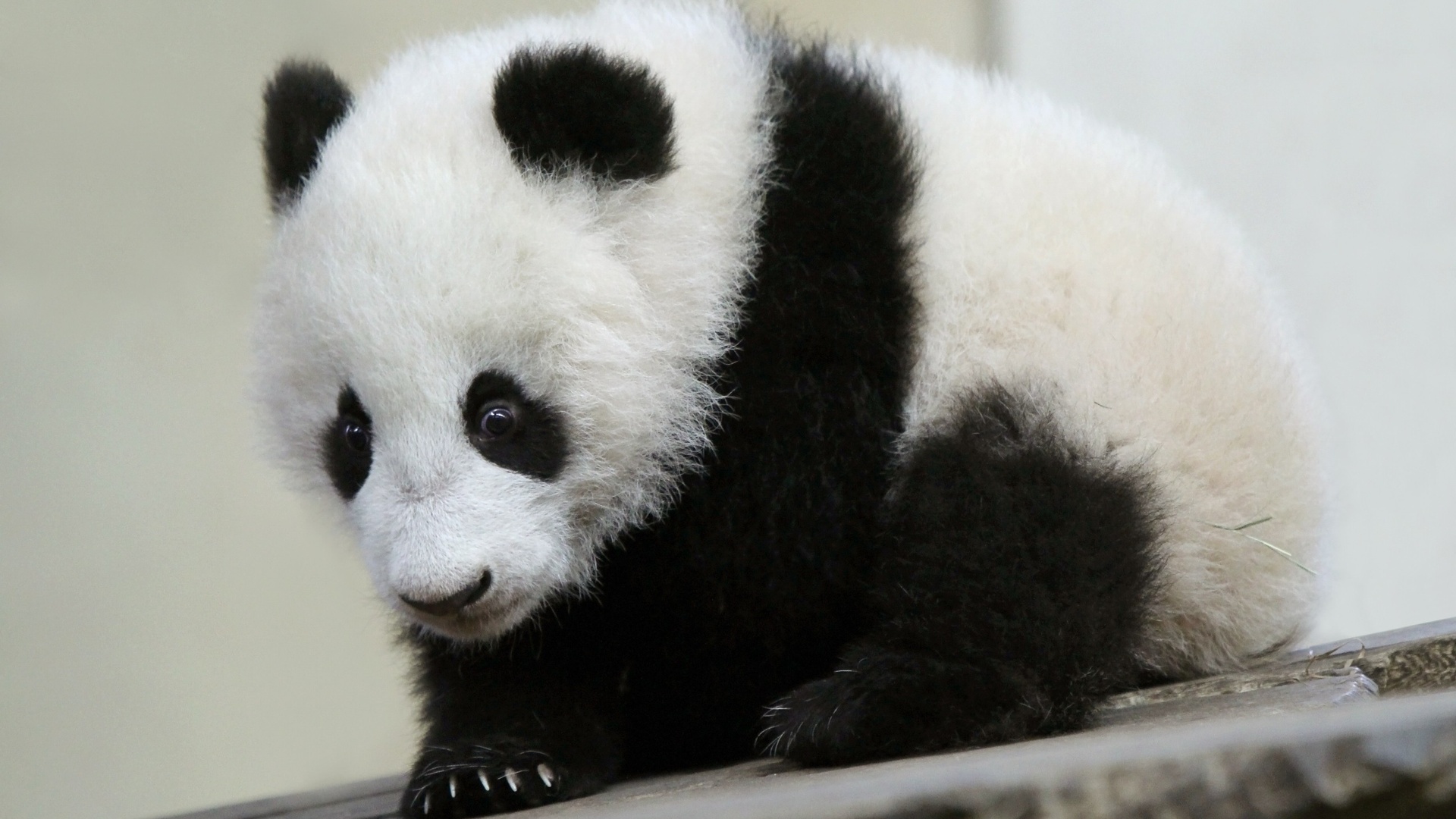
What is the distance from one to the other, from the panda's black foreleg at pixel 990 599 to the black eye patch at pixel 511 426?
1.88ft

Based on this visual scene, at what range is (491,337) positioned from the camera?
2.45m

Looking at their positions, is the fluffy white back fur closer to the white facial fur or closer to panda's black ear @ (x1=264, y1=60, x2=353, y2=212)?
the white facial fur

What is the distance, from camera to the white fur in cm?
243

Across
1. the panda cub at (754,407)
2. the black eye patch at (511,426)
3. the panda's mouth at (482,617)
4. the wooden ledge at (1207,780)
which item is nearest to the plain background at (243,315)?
the panda cub at (754,407)

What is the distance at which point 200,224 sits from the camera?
5.05m

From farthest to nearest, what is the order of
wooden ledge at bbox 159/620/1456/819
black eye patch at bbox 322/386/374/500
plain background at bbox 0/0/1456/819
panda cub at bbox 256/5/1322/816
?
plain background at bbox 0/0/1456/819, black eye patch at bbox 322/386/374/500, panda cub at bbox 256/5/1322/816, wooden ledge at bbox 159/620/1456/819

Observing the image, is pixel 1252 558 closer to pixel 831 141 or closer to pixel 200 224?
pixel 831 141

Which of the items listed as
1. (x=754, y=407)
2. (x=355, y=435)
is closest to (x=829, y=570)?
(x=754, y=407)

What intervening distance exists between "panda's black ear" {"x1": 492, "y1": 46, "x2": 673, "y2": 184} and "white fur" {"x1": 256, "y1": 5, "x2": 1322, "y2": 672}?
0.05m

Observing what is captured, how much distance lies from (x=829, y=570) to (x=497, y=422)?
0.62 m

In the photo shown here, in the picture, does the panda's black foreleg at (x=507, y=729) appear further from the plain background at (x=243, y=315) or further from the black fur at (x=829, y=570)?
the plain background at (x=243, y=315)

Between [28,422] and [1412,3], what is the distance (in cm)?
495

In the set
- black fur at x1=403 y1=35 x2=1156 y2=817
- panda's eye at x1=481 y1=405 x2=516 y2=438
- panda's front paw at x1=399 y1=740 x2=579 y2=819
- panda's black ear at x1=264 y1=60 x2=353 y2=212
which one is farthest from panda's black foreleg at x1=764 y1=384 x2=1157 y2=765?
panda's black ear at x1=264 y1=60 x2=353 y2=212

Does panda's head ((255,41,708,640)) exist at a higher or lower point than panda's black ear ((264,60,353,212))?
lower
